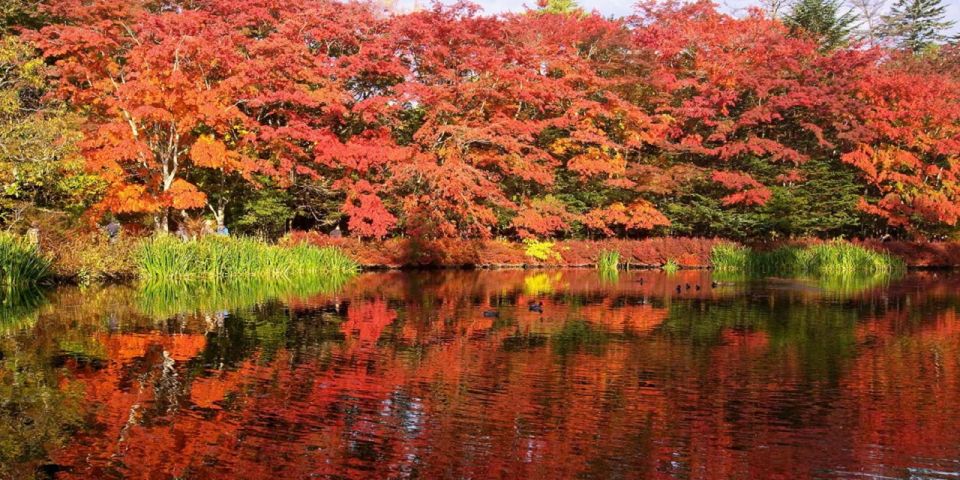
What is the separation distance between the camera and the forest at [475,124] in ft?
73.0

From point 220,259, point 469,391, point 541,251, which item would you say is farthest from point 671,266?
point 469,391

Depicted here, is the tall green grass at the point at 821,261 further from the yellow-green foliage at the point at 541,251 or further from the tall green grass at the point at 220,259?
the tall green grass at the point at 220,259

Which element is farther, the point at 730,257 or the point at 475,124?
the point at 730,257

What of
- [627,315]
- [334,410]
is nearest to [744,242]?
[627,315]

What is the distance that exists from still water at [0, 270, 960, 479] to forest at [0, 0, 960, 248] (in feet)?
27.2

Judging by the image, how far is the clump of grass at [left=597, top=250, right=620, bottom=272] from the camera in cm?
2916

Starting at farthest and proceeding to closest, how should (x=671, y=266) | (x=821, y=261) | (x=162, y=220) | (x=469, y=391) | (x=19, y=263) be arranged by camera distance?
(x=671, y=266), (x=821, y=261), (x=162, y=220), (x=19, y=263), (x=469, y=391)

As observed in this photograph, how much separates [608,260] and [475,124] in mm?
6361

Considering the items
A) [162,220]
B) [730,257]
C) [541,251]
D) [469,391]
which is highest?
[162,220]

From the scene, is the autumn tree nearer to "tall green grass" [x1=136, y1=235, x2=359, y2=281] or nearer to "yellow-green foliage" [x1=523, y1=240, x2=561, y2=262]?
"tall green grass" [x1=136, y1=235, x2=359, y2=281]

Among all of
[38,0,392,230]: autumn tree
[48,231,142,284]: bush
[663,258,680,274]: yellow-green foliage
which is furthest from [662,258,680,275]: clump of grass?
[48,231,142,284]: bush

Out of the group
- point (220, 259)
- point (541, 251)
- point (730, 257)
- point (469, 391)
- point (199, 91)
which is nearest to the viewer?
point (469, 391)

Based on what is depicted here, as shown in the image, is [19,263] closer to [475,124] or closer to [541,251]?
[475,124]

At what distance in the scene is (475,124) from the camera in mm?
27734
